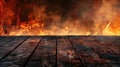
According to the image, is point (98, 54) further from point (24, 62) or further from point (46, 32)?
point (46, 32)

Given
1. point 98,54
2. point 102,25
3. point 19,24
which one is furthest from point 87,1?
point 98,54

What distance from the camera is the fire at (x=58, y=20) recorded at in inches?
289

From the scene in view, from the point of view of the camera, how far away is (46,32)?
24.4ft

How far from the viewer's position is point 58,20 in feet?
24.6

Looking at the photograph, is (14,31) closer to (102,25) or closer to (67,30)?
(67,30)

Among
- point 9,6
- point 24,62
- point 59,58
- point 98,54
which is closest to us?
point 24,62

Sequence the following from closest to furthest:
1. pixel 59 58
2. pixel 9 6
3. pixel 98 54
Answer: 1. pixel 59 58
2. pixel 98 54
3. pixel 9 6

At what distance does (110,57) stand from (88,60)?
302 millimetres

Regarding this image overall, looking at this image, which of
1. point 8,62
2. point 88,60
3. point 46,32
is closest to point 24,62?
point 8,62

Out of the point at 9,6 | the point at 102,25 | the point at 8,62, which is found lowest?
the point at 8,62

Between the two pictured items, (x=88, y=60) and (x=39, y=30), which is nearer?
(x=88, y=60)

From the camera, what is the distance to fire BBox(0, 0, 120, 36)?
24.1ft

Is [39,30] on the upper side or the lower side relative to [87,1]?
lower

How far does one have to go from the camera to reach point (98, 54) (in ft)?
8.38
